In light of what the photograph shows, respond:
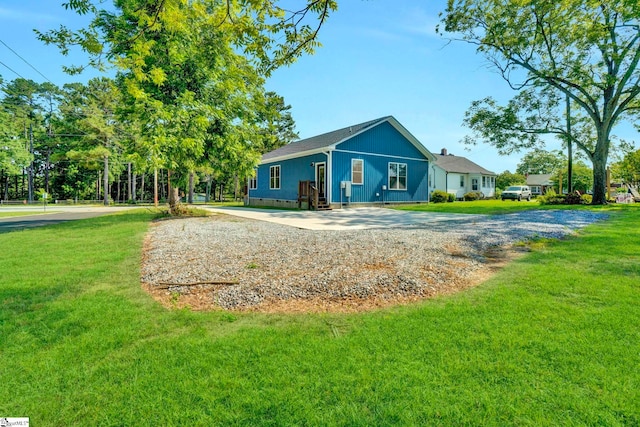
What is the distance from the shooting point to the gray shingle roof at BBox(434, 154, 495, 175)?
3134 centimetres

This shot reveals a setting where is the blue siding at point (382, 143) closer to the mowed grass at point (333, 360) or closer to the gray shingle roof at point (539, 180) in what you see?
the mowed grass at point (333, 360)

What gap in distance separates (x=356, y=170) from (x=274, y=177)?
252 inches

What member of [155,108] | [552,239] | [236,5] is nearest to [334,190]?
[155,108]

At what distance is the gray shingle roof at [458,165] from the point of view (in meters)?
31.3

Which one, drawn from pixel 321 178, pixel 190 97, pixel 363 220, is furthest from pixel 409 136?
pixel 190 97

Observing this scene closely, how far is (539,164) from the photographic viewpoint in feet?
209

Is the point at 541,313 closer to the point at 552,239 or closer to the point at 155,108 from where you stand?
the point at 552,239

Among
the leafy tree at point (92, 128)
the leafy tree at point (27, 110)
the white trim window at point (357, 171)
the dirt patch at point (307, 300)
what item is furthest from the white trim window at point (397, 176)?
the leafy tree at point (27, 110)

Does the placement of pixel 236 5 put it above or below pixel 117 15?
below

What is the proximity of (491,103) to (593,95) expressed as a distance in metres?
5.72

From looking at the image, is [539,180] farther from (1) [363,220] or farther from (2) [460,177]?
(1) [363,220]

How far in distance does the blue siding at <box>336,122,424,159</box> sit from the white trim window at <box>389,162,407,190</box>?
653 mm

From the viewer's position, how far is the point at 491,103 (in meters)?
18.4

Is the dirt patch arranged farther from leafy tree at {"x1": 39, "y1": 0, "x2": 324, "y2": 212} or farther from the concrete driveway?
the concrete driveway
